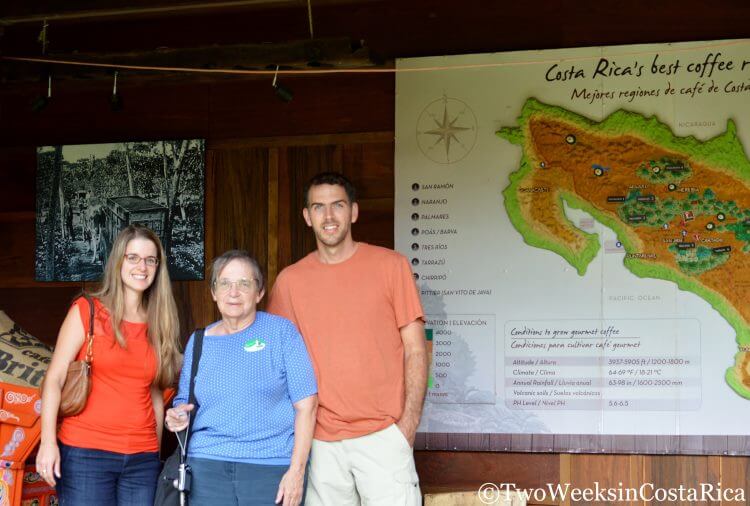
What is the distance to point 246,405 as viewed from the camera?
3.46 m

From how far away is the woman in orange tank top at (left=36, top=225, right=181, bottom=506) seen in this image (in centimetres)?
355

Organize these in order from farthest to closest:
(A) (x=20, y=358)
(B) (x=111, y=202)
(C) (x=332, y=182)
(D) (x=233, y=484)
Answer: (B) (x=111, y=202) → (A) (x=20, y=358) → (C) (x=332, y=182) → (D) (x=233, y=484)

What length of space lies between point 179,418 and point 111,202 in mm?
2202

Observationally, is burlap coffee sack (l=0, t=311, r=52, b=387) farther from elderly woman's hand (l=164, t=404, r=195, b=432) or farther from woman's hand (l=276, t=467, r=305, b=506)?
woman's hand (l=276, t=467, r=305, b=506)

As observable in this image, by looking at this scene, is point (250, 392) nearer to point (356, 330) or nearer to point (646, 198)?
point (356, 330)

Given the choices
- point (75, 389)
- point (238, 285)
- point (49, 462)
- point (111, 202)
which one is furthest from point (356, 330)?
point (111, 202)

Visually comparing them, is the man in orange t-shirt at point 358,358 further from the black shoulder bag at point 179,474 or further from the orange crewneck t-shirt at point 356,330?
the black shoulder bag at point 179,474

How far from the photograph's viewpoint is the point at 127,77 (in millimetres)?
4801

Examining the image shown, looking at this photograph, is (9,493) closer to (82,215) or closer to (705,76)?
(82,215)

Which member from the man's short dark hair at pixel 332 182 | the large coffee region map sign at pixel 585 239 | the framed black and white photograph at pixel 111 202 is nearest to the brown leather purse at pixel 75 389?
the man's short dark hair at pixel 332 182

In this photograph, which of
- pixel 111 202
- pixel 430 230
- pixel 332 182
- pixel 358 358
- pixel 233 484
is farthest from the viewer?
pixel 111 202

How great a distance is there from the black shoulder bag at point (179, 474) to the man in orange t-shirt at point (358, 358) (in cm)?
48

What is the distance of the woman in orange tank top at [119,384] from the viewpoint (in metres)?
3.55

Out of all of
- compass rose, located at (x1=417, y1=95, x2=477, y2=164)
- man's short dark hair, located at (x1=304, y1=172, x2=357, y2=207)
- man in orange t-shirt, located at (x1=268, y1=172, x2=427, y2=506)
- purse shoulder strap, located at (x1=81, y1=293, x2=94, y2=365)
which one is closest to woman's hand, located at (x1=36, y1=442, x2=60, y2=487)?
purse shoulder strap, located at (x1=81, y1=293, x2=94, y2=365)
